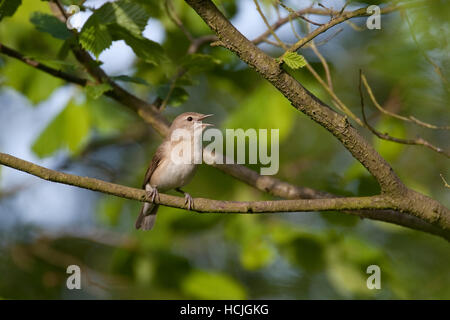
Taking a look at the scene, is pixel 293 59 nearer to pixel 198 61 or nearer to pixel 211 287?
pixel 198 61

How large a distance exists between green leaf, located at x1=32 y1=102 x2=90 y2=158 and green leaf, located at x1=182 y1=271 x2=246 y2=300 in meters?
1.76

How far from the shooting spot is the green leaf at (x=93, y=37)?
11.8 ft

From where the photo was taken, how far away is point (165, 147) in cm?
538

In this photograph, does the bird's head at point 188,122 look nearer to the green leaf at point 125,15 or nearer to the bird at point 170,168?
the bird at point 170,168

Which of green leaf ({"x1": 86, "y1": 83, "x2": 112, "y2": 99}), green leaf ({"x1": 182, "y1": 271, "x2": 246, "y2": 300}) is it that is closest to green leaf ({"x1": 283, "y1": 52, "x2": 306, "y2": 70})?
green leaf ({"x1": 86, "y1": 83, "x2": 112, "y2": 99})

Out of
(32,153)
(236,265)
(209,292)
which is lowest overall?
(209,292)

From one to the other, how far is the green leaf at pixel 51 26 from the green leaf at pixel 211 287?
2580 mm

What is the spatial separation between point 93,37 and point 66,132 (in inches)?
89.9

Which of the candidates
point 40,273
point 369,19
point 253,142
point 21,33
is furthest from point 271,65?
point 40,273

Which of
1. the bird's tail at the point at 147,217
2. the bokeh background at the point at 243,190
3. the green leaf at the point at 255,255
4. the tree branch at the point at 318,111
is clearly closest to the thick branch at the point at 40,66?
the bokeh background at the point at 243,190

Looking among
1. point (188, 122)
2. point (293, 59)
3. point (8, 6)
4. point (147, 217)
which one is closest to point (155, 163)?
point (188, 122)

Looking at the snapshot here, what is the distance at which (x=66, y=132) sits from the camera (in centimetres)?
570

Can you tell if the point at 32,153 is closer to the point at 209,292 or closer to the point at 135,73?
the point at 135,73

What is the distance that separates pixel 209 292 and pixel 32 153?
2.35 m
